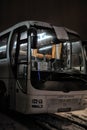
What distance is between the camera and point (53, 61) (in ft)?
21.4

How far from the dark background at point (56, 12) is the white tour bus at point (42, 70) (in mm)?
6686

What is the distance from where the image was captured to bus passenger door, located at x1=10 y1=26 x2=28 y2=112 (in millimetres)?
6012

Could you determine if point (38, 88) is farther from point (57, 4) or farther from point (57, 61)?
point (57, 4)

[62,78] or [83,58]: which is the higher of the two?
[83,58]

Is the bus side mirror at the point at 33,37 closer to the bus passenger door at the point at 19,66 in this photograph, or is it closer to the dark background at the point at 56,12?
the bus passenger door at the point at 19,66

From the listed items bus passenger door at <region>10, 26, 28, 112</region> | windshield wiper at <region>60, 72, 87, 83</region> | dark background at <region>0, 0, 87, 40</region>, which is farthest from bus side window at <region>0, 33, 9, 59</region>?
dark background at <region>0, 0, 87, 40</region>

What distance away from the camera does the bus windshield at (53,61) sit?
600cm

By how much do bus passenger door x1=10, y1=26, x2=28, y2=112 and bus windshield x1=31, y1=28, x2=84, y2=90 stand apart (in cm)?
26

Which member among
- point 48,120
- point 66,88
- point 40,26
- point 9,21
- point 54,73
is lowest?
point 48,120

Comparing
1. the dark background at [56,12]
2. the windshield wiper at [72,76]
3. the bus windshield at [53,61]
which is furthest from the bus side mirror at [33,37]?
the dark background at [56,12]

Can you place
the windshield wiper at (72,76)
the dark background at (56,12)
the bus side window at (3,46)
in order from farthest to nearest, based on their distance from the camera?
the dark background at (56,12) < the bus side window at (3,46) < the windshield wiper at (72,76)

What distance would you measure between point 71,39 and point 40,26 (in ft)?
3.92

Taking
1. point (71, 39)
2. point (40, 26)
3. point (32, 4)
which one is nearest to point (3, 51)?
point (40, 26)

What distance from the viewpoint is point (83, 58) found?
704 centimetres
